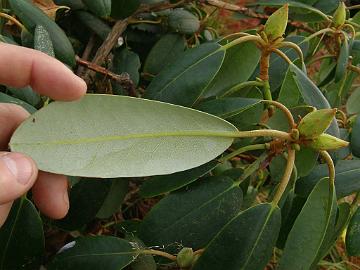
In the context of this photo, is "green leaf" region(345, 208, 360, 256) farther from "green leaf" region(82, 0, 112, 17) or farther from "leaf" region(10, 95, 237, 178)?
"green leaf" region(82, 0, 112, 17)

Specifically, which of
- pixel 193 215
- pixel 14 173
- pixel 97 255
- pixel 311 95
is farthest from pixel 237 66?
pixel 14 173

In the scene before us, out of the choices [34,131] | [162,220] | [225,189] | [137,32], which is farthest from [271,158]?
[137,32]

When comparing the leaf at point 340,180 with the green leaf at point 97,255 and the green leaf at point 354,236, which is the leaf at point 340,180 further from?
the green leaf at point 97,255

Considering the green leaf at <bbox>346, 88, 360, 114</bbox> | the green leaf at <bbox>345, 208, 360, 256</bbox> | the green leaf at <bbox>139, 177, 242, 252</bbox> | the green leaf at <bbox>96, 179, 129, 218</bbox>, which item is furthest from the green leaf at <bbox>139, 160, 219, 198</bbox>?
the green leaf at <bbox>346, 88, 360, 114</bbox>

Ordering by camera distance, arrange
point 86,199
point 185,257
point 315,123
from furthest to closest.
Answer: point 86,199, point 185,257, point 315,123

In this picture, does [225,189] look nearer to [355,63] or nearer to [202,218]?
[202,218]

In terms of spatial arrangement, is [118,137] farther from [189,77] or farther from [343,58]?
[343,58]

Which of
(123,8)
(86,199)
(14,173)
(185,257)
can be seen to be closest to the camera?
(14,173)
